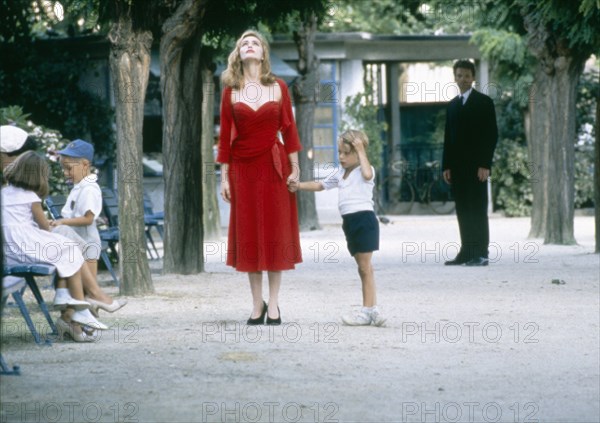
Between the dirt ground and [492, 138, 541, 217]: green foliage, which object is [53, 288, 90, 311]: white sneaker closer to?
the dirt ground

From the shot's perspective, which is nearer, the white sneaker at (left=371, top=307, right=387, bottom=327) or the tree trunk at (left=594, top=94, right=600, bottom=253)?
the white sneaker at (left=371, top=307, right=387, bottom=327)

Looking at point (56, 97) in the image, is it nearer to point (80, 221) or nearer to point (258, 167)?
point (80, 221)

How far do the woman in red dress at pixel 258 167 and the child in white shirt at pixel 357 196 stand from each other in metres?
0.21

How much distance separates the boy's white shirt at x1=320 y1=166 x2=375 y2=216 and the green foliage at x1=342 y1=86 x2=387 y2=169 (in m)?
20.3

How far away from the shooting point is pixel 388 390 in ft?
25.8

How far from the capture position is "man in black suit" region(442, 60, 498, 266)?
16.2 m

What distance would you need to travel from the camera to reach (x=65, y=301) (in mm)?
9656

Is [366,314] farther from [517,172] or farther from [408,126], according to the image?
[408,126]

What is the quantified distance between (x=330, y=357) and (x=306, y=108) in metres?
18.9

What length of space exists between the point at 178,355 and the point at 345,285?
5.53 metres

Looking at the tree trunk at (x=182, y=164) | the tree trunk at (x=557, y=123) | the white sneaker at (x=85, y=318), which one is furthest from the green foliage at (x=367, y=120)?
the white sneaker at (x=85, y=318)

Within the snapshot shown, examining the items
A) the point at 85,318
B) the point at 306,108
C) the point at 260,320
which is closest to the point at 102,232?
the point at 260,320

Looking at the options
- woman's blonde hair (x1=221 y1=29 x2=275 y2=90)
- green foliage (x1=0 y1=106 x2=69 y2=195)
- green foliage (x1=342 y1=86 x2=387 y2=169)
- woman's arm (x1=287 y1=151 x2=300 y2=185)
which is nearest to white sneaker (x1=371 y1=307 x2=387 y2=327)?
woman's arm (x1=287 y1=151 x2=300 y2=185)

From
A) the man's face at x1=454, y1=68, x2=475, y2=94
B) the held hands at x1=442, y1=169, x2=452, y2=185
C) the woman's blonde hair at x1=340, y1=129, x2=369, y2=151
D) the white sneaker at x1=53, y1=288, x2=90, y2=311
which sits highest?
the man's face at x1=454, y1=68, x2=475, y2=94
